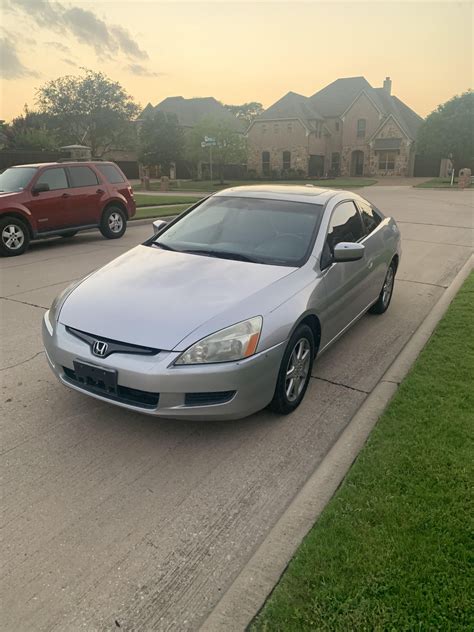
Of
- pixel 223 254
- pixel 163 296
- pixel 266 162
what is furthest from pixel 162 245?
pixel 266 162

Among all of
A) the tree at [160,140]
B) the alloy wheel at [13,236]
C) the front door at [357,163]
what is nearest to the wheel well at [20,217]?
the alloy wheel at [13,236]

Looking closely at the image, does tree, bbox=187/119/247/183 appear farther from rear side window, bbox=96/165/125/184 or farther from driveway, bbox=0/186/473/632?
driveway, bbox=0/186/473/632

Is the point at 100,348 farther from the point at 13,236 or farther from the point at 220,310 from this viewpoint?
the point at 13,236

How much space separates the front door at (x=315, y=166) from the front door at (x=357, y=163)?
351cm

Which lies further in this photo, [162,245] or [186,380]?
[162,245]

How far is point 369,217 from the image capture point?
19.0 feet

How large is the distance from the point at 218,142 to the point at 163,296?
39.8 meters

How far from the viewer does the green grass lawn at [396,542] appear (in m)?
2.09

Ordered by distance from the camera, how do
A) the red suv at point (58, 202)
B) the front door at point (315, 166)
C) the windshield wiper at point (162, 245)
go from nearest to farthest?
1. the windshield wiper at point (162, 245)
2. the red suv at point (58, 202)
3. the front door at point (315, 166)

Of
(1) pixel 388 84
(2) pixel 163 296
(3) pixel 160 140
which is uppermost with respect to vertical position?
(1) pixel 388 84

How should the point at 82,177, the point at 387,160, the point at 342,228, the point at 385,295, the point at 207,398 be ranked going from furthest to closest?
A: the point at 387,160 → the point at 82,177 → the point at 385,295 → the point at 342,228 → the point at 207,398

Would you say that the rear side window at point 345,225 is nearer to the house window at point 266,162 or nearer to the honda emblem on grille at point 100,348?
the honda emblem on grille at point 100,348

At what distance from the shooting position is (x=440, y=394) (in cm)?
392

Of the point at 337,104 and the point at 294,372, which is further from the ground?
the point at 337,104
